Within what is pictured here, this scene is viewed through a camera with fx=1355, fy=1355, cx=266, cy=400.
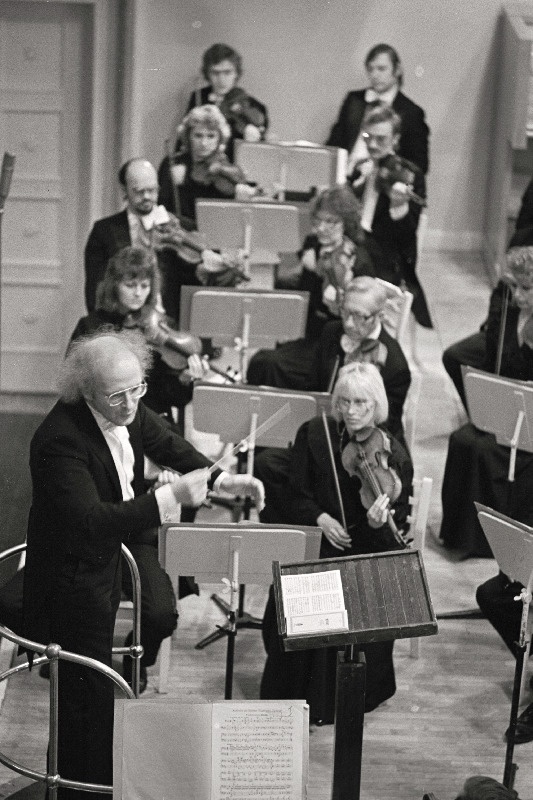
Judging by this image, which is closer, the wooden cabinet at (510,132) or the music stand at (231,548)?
the music stand at (231,548)

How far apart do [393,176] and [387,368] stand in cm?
159

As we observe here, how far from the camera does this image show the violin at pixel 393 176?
638 centimetres

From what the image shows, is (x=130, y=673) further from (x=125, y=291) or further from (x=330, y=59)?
(x=330, y=59)

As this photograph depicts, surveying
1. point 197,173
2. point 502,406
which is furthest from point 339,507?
point 197,173

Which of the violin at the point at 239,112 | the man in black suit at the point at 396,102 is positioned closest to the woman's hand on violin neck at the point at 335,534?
the man in black suit at the point at 396,102

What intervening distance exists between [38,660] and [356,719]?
0.75m

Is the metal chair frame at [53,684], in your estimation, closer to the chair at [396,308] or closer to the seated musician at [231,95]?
the chair at [396,308]

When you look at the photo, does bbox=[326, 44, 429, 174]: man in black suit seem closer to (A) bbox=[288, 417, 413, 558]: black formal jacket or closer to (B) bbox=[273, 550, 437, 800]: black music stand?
(A) bbox=[288, 417, 413, 558]: black formal jacket

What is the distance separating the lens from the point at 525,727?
4191 millimetres

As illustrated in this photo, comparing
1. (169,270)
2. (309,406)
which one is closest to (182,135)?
(169,270)

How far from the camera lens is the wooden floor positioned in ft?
13.2

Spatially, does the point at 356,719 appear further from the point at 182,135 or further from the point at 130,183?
the point at 182,135

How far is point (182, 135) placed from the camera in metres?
6.52

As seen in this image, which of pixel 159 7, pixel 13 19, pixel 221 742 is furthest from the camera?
pixel 159 7
